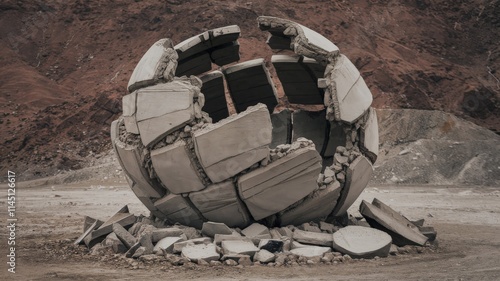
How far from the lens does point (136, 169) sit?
37.0 feet

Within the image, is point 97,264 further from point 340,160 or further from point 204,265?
point 340,160

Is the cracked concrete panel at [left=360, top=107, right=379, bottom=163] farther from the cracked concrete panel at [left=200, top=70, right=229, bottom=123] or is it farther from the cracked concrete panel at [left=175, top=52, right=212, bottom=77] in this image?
the cracked concrete panel at [left=200, top=70, right=229, bottom=123]

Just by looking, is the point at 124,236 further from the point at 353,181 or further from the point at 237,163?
the point at 353,181

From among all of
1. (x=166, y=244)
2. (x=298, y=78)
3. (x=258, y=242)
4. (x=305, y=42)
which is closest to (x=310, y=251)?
(x=258, y=242)

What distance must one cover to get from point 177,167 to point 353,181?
271 cm

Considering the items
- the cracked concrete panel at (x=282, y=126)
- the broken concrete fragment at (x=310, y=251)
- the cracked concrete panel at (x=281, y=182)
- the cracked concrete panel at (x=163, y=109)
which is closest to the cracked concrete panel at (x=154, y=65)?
the cracked concrete panel at (x=163, y=109)

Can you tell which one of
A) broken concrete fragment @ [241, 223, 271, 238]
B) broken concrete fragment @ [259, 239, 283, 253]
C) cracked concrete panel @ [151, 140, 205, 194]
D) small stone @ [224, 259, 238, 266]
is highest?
cracked concrete panel @ [151, 140, 205, 194]

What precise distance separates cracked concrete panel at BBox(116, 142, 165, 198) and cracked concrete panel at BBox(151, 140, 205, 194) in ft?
1.15

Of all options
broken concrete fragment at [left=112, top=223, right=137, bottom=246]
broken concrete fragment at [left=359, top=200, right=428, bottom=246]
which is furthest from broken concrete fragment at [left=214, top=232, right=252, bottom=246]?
broken concrete fragment at [left=359, top=200, right=428, bottom=246]

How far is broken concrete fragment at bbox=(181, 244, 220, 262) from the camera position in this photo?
9961mm

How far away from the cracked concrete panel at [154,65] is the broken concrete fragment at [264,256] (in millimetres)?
2872

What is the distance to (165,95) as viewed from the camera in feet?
35.8

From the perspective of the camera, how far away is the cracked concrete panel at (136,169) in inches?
440

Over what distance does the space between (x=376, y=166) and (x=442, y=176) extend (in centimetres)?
223
